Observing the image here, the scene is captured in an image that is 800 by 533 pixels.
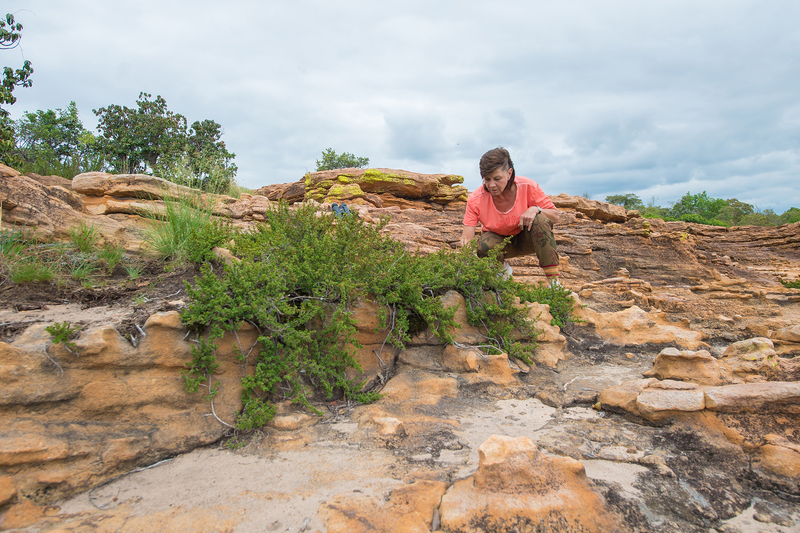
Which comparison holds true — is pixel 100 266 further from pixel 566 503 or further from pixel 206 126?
pixel 206 126

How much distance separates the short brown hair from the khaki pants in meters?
0.73

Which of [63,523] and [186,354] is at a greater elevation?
[186,354]

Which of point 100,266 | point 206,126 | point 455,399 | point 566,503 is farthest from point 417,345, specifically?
point 206,126

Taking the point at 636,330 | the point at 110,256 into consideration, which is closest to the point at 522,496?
the point at 636,330

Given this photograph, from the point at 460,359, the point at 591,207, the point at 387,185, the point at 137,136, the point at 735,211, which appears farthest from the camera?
the point at 735,211

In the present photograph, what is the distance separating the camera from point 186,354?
8.46ft

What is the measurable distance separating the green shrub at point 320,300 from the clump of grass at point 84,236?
142 cm

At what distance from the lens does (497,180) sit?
4332mm

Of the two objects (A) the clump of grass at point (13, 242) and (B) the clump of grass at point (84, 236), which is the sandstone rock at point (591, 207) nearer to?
(B) the clump of grass at point (84, 236)

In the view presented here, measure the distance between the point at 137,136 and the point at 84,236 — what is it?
68.6 feet

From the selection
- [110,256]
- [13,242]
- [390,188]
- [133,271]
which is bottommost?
[133,271]

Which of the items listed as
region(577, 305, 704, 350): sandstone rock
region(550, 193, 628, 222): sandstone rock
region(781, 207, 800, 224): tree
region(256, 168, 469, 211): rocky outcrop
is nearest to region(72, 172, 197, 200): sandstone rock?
region(256, 168, 469, 211): rocky outcrop

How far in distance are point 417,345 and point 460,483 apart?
173 centimetres

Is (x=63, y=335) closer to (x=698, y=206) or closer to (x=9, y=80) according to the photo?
(x=9, y=80)
